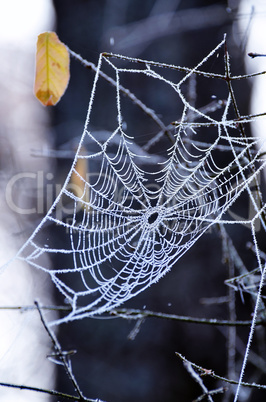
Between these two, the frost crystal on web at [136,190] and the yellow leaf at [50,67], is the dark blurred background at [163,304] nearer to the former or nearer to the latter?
the frost crystal on web at [136,190]

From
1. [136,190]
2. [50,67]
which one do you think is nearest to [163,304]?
[136,190]

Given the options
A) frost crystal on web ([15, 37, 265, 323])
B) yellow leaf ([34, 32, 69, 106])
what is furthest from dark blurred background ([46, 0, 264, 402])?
yellow leaf ([34, 32, 69, 106])

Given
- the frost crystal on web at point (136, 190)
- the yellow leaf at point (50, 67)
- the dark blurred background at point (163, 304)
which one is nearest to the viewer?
the yellow leaf at point (50, 67)

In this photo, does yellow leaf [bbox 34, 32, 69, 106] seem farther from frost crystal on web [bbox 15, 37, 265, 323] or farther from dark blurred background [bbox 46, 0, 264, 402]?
dark blurred background [bbox 46, 0, 264, 402]

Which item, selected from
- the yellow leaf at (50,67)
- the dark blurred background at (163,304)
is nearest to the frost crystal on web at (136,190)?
the dark blurred background at (163,304)

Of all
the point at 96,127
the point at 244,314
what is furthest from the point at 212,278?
the point at 96,127

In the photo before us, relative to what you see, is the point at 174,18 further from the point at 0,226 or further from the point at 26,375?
the point at 26,375

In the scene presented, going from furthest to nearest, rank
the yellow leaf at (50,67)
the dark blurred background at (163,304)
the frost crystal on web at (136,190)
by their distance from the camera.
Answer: the dark blurred background at (163,304) < the frost crystal on web at (136,190) < the yellow leaf at (50,67)
